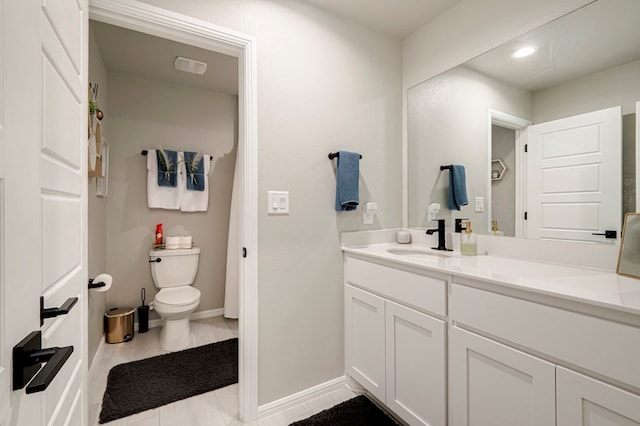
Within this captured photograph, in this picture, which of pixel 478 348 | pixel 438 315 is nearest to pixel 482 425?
pixel 478 348

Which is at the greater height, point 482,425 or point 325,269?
point 325,269

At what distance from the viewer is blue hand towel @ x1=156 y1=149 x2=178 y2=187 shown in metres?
2.85

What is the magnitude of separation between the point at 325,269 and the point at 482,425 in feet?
3.46

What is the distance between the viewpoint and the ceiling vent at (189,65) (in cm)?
251

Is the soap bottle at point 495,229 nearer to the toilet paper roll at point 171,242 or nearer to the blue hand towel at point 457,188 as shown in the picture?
the blue hand towel at point 457,188

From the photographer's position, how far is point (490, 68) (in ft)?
5.59

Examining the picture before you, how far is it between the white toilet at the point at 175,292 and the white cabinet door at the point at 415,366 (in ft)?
5.56

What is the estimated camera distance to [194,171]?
9.86ft

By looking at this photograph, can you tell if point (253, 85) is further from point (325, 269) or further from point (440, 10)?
point (440, 10)

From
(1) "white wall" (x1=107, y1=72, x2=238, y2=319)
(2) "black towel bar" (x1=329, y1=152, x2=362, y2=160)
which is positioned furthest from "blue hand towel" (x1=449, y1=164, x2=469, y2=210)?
(1) "white wall" (x1=107, y1=72, x2=238, y2=319)

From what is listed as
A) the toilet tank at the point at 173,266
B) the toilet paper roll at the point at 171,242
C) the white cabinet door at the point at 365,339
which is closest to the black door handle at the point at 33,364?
the white cabinet door at the point at 365,339

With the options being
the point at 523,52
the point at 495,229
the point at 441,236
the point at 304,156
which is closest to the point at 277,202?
the point at 304,156

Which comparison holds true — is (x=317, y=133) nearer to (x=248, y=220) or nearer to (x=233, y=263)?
(x=248, y=220)

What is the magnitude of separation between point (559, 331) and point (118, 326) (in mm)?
3024
